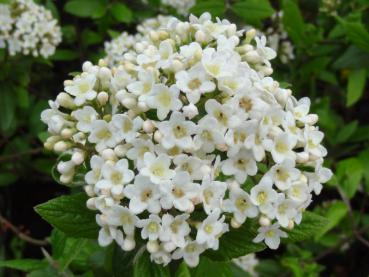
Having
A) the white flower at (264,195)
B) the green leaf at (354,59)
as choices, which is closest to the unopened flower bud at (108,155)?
the white flower at (264,195)

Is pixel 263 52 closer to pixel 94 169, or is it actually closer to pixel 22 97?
pixel 94 169

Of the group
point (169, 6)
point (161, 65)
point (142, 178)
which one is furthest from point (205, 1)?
point (142, 178)

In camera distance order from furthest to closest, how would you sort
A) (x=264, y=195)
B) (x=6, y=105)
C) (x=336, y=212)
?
(x=6, y=105) < (x=336, y=212) < (x=264, y=195)

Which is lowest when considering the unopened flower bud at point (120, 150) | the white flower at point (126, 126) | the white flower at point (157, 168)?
the unopened flower bud at point (120, 150)

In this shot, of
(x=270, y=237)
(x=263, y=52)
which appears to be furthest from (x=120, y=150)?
(x=263, y=52)

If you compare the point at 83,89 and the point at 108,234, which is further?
the point at 83,89

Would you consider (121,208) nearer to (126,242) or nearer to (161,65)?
(126,242)

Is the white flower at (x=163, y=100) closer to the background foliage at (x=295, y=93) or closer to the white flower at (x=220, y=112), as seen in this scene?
the white flower at (x=220, y=112)

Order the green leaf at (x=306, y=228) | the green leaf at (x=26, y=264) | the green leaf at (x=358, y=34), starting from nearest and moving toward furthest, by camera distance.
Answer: the green leaf at (x=306, y=228) < the green leaf at (x=26, y=264) < the green leaf at (x=358, y=34)
